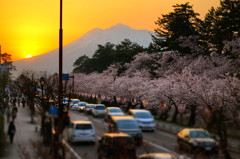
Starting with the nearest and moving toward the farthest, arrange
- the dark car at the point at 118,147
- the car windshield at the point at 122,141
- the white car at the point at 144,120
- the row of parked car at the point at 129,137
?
the row of parked car at the point at 129,137, the dark car at the point at 118,147, the car windshield at the point at 122,141, the white car at the point at 144,120

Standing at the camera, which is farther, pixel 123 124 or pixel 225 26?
pixel 225 26

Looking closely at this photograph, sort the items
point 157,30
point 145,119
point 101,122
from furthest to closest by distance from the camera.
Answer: point 157,30 < point 101,122 < point 145,119

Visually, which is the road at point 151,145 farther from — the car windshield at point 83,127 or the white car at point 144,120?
the car windshield at point 83,127

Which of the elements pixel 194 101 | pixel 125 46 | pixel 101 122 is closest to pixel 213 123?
pixel 101 122

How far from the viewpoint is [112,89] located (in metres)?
80.0

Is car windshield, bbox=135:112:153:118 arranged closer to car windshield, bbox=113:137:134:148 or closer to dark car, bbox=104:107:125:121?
dark car, bbox=104:107:125:121

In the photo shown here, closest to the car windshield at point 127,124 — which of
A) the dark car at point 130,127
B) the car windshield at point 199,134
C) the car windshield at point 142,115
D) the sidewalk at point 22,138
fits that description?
the dark car at point 130,127

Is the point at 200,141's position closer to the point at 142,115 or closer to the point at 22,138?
the point at 142,115

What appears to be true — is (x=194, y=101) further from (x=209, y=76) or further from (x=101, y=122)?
(x=101, y=122)

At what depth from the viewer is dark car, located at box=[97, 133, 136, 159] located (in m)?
14.4

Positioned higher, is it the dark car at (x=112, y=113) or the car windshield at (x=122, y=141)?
the dark car at (x=112, y=113)

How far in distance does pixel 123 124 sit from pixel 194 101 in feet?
99.4

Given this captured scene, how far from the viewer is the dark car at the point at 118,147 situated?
567 inches

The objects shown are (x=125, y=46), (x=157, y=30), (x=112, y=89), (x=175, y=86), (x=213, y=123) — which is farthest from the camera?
(x=125, y=46)
